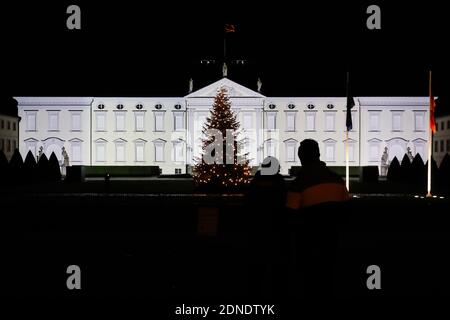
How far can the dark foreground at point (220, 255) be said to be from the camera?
24.3 ft

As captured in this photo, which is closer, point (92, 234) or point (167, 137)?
point (92, 234)

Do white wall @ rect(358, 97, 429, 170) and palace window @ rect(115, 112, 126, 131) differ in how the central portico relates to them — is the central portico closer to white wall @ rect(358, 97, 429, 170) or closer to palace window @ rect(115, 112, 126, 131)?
palace window @ rect(115, 112, 126, 131)

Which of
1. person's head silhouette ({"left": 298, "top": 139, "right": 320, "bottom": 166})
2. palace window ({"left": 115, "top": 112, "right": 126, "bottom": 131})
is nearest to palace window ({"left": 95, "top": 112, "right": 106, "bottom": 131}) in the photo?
palace window ({"left": 115, "top": 112, "right": 126, "bottom": 131})

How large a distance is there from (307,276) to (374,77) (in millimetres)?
59471

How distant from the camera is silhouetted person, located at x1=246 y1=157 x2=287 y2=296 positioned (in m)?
7.47

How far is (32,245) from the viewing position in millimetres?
12711

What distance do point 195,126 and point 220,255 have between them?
5315 cm

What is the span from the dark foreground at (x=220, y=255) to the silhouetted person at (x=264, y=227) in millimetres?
11

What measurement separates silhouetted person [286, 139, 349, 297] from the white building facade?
2242 inches

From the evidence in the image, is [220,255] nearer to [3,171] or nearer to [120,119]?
[3,171]

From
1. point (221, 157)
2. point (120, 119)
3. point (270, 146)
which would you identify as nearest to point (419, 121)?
point (270, 146)

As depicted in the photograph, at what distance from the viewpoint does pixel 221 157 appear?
1178 inches
